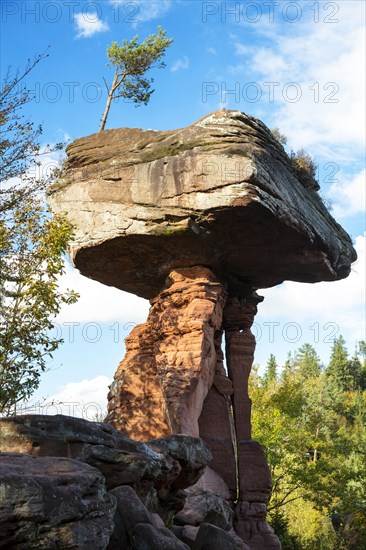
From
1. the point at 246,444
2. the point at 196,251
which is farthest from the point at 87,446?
the point at 246,444

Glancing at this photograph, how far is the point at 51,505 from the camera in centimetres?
516

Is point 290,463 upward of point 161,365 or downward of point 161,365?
downward

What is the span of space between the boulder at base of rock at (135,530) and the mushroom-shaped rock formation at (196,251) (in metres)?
5.06

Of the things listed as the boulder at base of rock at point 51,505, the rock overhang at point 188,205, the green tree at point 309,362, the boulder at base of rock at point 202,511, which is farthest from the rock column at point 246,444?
the green tree at point 309,362

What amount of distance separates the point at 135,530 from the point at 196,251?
24.4 feet

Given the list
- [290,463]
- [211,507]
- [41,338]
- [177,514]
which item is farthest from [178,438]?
[290,463]

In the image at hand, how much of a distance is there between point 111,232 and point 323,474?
14878 mm

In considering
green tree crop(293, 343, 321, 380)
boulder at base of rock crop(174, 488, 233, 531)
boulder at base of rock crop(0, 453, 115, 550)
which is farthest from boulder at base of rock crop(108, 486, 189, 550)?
green tree crop(293, 343, 321, 380)

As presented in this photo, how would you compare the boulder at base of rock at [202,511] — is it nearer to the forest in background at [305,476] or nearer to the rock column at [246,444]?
the rock column at [246,444]

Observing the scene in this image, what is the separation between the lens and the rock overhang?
39.9 feet

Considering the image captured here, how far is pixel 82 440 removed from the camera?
711 cm

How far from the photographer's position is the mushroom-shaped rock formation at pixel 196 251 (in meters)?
12.3

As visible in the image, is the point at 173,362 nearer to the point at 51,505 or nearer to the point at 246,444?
the point at 246,444

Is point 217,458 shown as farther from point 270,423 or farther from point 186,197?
point 270,423
